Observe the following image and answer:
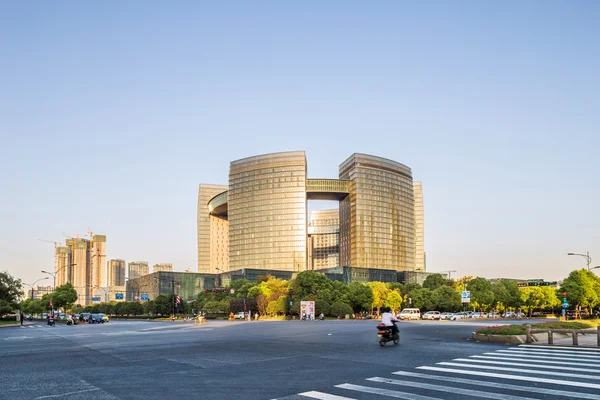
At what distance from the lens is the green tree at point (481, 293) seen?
102 metres

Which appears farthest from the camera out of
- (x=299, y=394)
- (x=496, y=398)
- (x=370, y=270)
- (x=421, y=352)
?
(x=370, y=270)

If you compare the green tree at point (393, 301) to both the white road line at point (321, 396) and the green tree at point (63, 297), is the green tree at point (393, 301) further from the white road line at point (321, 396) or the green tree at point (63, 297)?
the white road line at point (321, 396)

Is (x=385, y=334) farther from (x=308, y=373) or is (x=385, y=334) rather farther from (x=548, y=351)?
(x=308, y=373)

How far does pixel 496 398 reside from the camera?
35.1ft

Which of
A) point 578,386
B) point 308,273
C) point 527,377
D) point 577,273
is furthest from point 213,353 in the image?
point 577,273

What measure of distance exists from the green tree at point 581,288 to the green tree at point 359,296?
3568cm

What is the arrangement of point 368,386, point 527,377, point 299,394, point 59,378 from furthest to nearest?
point 59,378 < point 527,377 < point 368,386 < point 299,394

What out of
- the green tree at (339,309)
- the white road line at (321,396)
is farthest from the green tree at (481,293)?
the white road line at (321,396)

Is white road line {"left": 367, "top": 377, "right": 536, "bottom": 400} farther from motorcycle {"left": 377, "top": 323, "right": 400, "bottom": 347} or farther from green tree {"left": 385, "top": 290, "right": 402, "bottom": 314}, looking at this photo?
green tree {"left": 385, "top": 290, "right": 402, "bottom": 314}

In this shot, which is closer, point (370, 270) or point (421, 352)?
point (421, 352)

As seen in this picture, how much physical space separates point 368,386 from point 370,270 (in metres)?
168

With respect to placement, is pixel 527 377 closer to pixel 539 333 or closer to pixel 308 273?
pixel 539 333

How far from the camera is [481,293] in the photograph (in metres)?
102

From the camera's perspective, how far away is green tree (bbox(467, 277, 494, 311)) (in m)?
102
